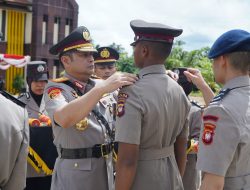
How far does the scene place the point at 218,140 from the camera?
225 centimetres

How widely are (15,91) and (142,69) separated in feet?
96.1

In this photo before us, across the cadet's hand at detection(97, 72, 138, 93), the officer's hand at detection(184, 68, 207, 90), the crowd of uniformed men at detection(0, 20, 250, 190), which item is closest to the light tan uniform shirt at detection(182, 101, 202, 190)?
the crowd of uniformed men at detection(0, 20, 250, 190)

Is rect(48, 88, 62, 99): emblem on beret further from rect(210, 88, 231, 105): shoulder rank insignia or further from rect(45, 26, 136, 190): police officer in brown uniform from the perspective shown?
rect(210, 88, 231, 105): shoulder rank insignia

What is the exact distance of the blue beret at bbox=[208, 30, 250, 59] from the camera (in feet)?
7.73

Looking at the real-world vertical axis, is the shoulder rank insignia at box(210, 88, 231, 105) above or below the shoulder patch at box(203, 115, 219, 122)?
above

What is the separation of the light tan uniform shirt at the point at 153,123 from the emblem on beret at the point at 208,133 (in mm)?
416

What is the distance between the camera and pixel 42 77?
558 cm

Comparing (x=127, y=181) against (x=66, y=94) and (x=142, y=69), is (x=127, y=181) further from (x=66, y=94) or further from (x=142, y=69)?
(x=66, y=94)

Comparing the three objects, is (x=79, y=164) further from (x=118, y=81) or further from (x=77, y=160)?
(x=118, y=81)

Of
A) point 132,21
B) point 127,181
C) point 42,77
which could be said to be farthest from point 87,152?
point 42,77

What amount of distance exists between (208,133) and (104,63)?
3.45m

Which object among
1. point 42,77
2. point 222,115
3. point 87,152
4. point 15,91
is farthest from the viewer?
point 15,91

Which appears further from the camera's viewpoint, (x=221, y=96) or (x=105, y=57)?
(x=105, y=57)

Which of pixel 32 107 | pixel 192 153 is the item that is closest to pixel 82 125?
pixel 192 153
